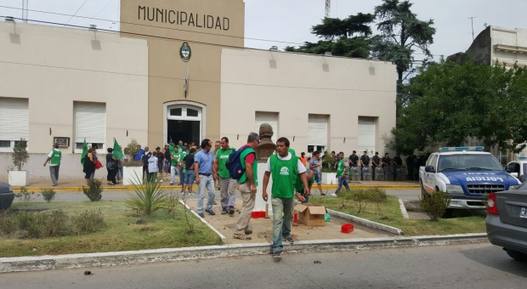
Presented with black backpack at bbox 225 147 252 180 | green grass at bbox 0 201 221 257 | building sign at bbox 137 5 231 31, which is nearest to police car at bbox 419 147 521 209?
black backpack at bbox 225 147 252 180

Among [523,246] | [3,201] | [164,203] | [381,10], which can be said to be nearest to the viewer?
[523,246]

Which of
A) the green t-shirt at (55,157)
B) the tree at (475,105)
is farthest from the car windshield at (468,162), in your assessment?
the green t-shirt at (55,157)

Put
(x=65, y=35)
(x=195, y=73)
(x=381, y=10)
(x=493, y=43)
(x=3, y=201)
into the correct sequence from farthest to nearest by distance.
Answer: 1. (x=381, y=10)
2. (x=493, y=43)
3. (x=195, y=73)
4. (x=65, y=35)
5. (x=3, y=201)

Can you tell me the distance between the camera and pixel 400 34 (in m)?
45.1

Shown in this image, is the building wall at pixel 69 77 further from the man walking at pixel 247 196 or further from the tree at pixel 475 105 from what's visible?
the man walking at pixel 247 196

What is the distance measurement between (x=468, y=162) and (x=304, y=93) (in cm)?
1680

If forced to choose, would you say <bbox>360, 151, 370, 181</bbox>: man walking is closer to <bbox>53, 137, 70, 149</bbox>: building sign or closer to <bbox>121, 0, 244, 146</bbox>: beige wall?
<bbox>121, 0, 244, 146</bbox>: beige wall

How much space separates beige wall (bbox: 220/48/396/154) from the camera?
28391 millimetres

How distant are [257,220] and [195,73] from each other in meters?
17.5

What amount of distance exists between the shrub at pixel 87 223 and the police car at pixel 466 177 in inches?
284

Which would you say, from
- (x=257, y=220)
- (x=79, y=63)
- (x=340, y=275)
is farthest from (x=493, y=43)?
(x=340, y=275)

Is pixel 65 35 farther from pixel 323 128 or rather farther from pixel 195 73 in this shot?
pixel 323 128

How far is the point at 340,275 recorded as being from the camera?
23.9ft

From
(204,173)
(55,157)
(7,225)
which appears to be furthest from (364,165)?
(7,225)
